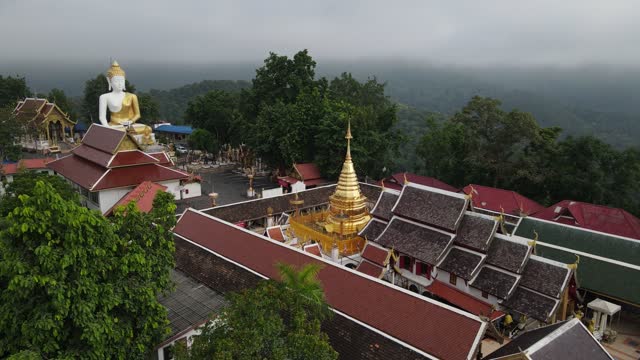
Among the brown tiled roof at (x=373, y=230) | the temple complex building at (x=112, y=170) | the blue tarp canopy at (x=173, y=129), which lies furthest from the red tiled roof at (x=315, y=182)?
the blue tarp canopy at (x=173, y=129)

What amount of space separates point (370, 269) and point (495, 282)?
17.4 feet

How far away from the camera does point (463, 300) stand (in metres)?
17.9

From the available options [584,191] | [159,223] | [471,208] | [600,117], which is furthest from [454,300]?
[600,117]

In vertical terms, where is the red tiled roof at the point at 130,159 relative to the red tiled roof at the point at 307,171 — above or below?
above

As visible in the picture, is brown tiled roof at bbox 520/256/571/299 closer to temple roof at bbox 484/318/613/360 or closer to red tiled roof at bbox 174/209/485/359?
temple roof at bbox 484/318/613/360

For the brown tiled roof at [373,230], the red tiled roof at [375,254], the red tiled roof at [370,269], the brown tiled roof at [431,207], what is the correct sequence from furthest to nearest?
the brown tiled roof at [373,230] → the red tiled roof at [375,254] → the red tiled roof at [370,269] → the brown tiled roof at [431,207]

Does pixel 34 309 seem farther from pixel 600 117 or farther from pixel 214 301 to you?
pixel 600 117

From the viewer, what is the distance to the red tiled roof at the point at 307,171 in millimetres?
37147

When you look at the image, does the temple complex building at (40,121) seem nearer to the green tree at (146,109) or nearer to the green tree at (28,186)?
the green tree at (146,109)

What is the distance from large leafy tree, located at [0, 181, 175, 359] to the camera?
8992mm

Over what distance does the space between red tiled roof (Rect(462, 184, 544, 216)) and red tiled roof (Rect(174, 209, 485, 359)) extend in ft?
58.1

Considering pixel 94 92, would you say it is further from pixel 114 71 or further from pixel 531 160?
pixel 531 160

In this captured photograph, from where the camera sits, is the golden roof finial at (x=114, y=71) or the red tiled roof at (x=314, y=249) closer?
the red tiled roof at (x=314, y=249)

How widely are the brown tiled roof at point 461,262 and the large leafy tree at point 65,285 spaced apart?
1200 centimetres
